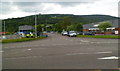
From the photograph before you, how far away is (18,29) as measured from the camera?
356ft

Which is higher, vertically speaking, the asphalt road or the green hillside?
the green hillside

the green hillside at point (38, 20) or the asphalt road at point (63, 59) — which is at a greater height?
the green hillside at point (38, 20)

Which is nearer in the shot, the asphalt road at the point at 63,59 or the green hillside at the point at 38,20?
the asphalt road at the point at 63,59

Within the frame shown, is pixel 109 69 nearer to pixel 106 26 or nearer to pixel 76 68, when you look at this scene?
pixel 76 68

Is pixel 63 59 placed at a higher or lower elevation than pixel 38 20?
lower

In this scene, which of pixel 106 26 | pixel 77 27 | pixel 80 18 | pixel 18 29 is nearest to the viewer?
pixel 106 26

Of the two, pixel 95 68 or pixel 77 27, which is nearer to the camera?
pixel 95 68

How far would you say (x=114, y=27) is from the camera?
7131 centimetres

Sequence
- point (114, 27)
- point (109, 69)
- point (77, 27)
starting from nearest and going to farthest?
point (109, 69) < point (114, 27) < point (77, 27)

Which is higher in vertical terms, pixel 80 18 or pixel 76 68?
pixel 80 18

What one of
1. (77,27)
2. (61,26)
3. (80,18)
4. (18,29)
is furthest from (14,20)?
(80,18)

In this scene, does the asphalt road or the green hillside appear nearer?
the asphalt road

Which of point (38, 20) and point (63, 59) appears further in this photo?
point (38, 20)

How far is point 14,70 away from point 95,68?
3.41 meters
